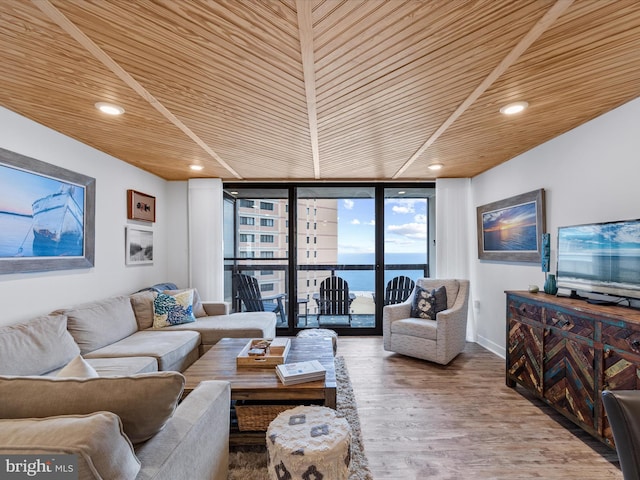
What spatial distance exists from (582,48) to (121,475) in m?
2.53

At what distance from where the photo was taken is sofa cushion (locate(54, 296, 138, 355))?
2529 mm

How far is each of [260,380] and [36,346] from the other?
150 centimetres

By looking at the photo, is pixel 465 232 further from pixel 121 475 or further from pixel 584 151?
pixel 121 475

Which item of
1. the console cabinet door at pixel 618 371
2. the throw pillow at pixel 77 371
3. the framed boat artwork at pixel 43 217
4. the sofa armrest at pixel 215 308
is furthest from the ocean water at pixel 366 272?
the throw pillow at pixel 77 371

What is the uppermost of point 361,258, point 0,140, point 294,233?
point 0,140

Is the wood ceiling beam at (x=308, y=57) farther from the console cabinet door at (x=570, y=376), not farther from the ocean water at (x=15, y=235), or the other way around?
the console cabinet door at (x=570, y=376)

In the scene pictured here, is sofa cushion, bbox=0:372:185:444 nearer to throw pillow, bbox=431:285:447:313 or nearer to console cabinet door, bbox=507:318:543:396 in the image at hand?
console cabinet door, bbox=507:318:543:396

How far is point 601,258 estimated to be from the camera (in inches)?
89.2

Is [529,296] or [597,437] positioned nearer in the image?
[597,437]

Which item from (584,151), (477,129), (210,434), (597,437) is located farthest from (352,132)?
(597,437)

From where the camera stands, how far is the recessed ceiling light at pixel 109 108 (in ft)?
7.18

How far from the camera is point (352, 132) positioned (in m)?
2.71

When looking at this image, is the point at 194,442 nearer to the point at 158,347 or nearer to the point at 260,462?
the point at 260,462

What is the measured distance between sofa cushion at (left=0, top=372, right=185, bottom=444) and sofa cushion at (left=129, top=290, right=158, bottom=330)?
2.52 meters
